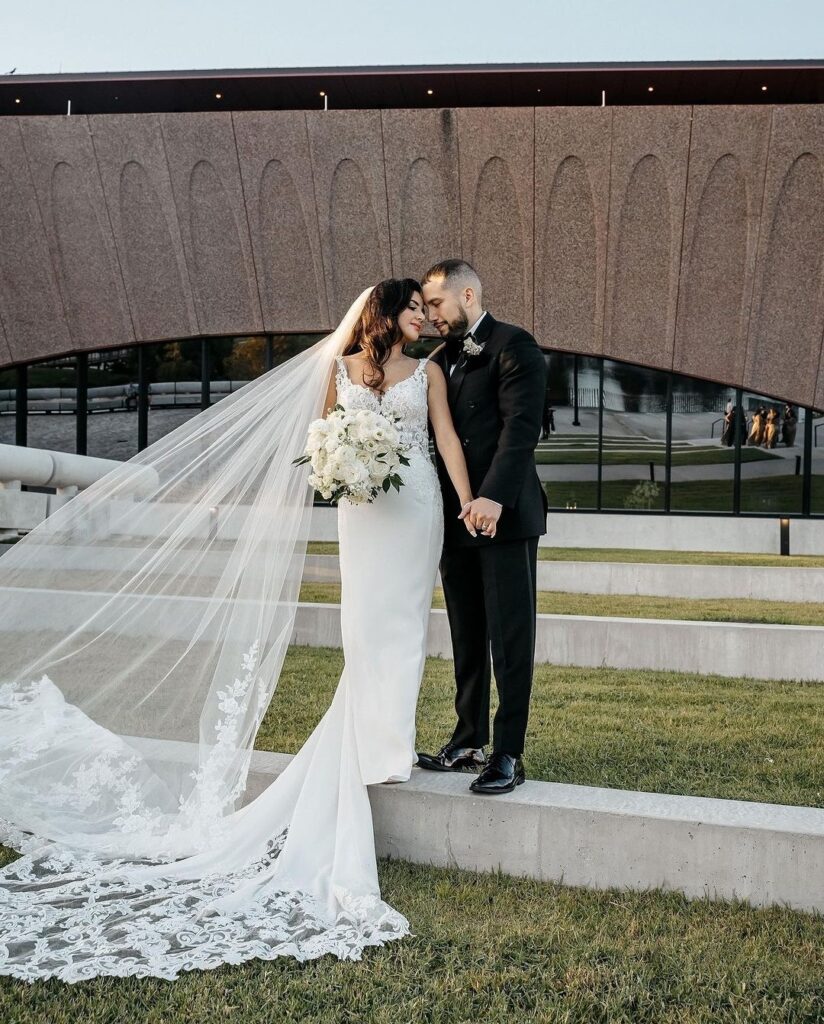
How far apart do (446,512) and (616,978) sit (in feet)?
6.66

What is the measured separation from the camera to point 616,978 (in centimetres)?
274

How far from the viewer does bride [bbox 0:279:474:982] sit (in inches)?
147

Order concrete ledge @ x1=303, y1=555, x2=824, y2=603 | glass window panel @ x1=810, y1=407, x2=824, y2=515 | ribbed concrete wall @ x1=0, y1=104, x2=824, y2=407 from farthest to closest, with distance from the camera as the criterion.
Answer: glass window panel @ x1=810, y1=407, x2=824, y2=515, ribbed concrete wall @ x1=0, y1=104, x2=824, y2=407, concrete ledge @ x1=303, y1=555, x2=824, y2=603

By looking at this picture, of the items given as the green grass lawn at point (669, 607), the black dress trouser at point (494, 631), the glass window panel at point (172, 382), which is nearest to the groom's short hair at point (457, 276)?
the black dress trouser at point (494, 631)

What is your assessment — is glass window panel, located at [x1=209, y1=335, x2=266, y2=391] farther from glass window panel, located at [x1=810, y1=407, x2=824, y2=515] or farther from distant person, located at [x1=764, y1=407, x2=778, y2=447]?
glass window panel, located at [x1=810, y1=407, x2=824, y2=515]

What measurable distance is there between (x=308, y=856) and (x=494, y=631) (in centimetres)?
114

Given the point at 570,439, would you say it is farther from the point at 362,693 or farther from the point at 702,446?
the point at 362,693

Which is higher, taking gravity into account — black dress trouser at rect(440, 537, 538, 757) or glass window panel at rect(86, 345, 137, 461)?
glass window panel at rect(86, 345, 137, 461)

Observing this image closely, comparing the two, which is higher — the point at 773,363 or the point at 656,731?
the point at 773,363

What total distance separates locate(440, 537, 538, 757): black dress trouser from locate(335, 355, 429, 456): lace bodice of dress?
52cm

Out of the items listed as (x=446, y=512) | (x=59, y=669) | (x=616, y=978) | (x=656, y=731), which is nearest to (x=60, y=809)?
(x=59, y=669)

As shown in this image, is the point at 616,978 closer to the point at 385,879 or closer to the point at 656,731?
the point at 385,879

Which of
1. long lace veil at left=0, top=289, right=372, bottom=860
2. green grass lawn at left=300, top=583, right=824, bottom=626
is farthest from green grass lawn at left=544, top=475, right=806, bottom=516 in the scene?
long lace veil at left=0, top=289, right=372, bottom=860

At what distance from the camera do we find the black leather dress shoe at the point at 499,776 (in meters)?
3.72
